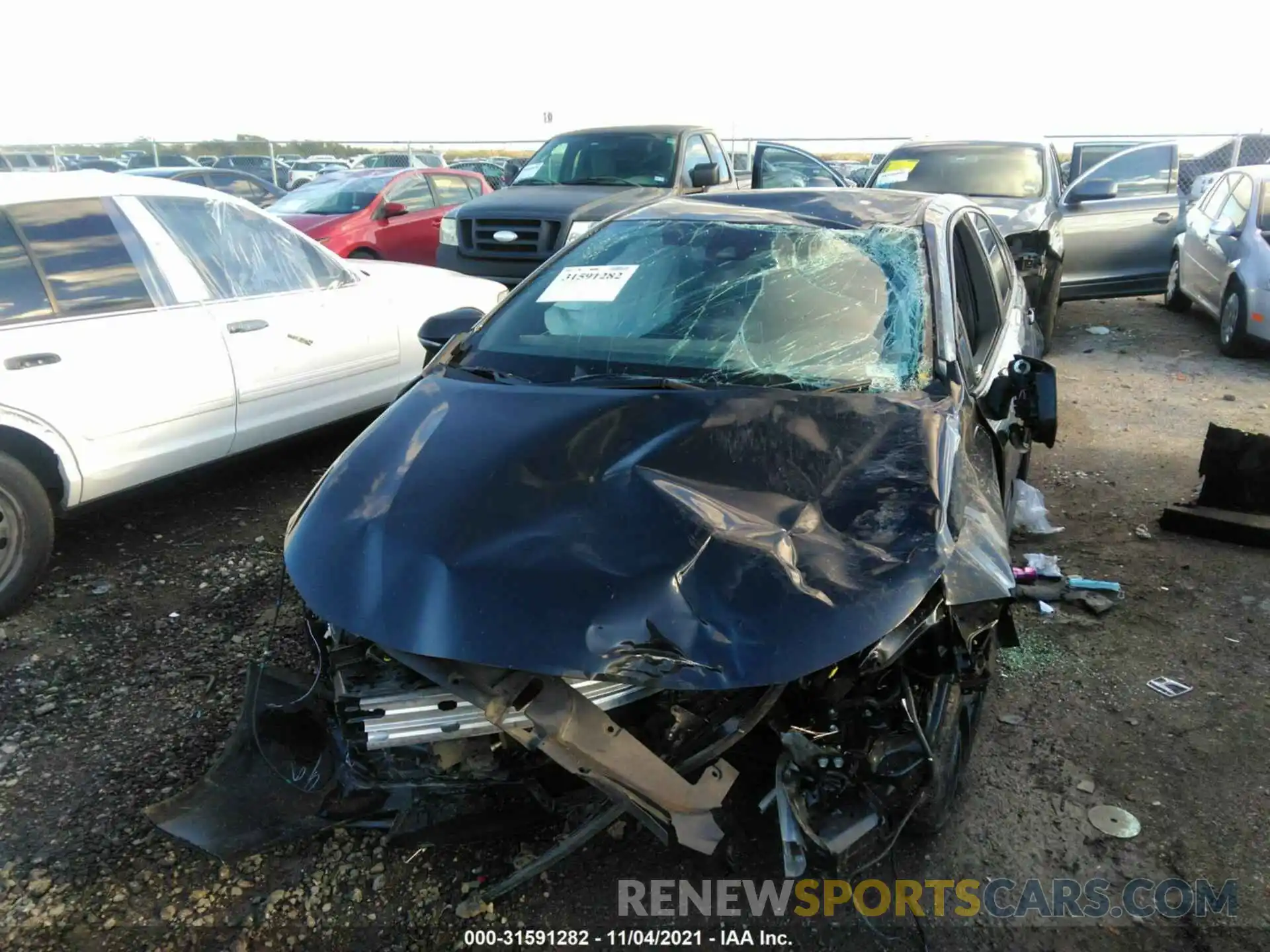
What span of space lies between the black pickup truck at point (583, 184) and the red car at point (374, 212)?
64.5 inches

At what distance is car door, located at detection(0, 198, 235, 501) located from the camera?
3.86 m

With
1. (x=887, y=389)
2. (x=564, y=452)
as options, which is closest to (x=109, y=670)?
(x=564, y=452)

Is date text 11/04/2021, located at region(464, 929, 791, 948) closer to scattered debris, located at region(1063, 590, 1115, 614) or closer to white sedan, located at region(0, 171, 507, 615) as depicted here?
scattered debris, located at region(1063, 590, 1115, 614)

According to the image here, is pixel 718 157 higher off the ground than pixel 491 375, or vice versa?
pixel 491 375

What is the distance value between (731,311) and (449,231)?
6280 millimetres

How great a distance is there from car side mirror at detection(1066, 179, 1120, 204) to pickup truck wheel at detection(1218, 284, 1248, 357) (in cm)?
129

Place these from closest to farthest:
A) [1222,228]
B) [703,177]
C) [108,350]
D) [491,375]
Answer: [491,375] < [108,350] < [1222,228] < [703,177]

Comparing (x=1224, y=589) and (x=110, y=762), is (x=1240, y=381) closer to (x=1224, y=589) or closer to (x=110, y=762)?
(x=1224, y=589)

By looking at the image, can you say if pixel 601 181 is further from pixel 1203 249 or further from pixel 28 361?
pixel 28 361

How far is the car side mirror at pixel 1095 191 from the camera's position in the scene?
811 centimetres

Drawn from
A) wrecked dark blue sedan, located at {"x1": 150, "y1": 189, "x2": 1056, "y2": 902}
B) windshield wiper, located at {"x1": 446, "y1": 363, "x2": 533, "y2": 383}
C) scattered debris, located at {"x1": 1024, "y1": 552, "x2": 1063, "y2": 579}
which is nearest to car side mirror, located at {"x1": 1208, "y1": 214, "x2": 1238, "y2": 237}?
scattered debris, located at {"x1": 1024, "y1": 552, "x2": 1063, "y2": 579}

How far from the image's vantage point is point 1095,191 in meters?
8.12

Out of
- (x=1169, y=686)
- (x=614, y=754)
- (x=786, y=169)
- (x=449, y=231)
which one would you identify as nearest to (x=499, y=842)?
(x=614, y=754)

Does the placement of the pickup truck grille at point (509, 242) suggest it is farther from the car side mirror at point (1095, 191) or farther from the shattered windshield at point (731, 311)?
the car side mirror at point (1095, 191)
